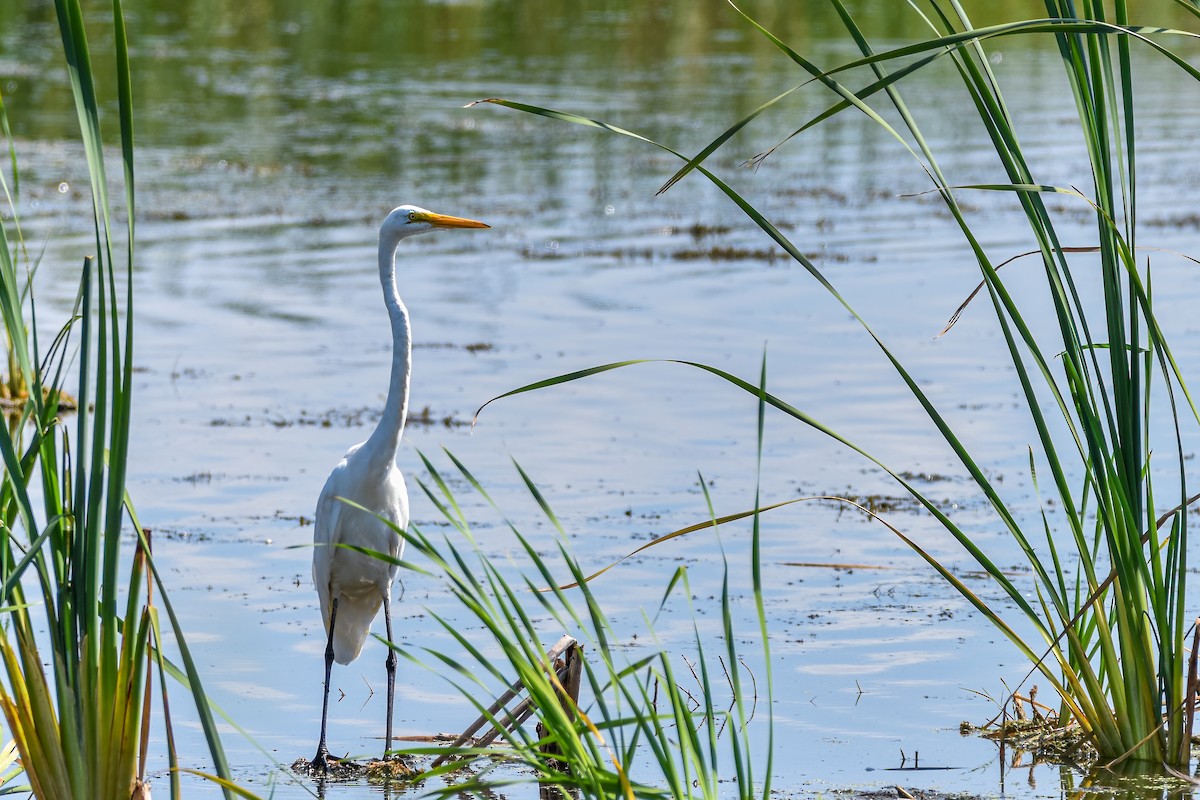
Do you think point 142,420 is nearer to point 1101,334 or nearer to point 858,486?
point 858,486

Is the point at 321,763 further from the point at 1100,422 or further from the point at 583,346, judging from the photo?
the point at 583,346

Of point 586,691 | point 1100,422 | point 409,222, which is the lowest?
point 586,691

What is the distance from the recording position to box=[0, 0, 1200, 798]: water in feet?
19.6

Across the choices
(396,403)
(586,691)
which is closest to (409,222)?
(396,403)

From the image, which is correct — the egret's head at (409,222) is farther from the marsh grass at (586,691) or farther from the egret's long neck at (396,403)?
the marsh grass at (586,691)

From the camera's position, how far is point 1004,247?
15.5 m

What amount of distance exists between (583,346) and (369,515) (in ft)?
21.5

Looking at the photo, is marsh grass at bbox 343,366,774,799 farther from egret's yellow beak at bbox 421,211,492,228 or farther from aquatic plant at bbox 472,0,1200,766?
egret's yellow beak at bbox 421,211,492,228

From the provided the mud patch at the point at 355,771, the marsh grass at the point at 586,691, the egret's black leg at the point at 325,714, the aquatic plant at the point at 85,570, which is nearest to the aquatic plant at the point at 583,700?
the marsh grass at the point at 586,691

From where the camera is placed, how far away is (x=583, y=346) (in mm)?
11836

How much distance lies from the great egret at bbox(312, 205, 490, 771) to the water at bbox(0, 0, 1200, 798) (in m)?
0.29

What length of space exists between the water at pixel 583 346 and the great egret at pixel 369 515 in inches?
Result: 11.5

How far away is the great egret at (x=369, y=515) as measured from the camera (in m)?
5.12

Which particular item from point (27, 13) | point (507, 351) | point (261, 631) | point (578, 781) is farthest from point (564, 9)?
point (578, 781)
